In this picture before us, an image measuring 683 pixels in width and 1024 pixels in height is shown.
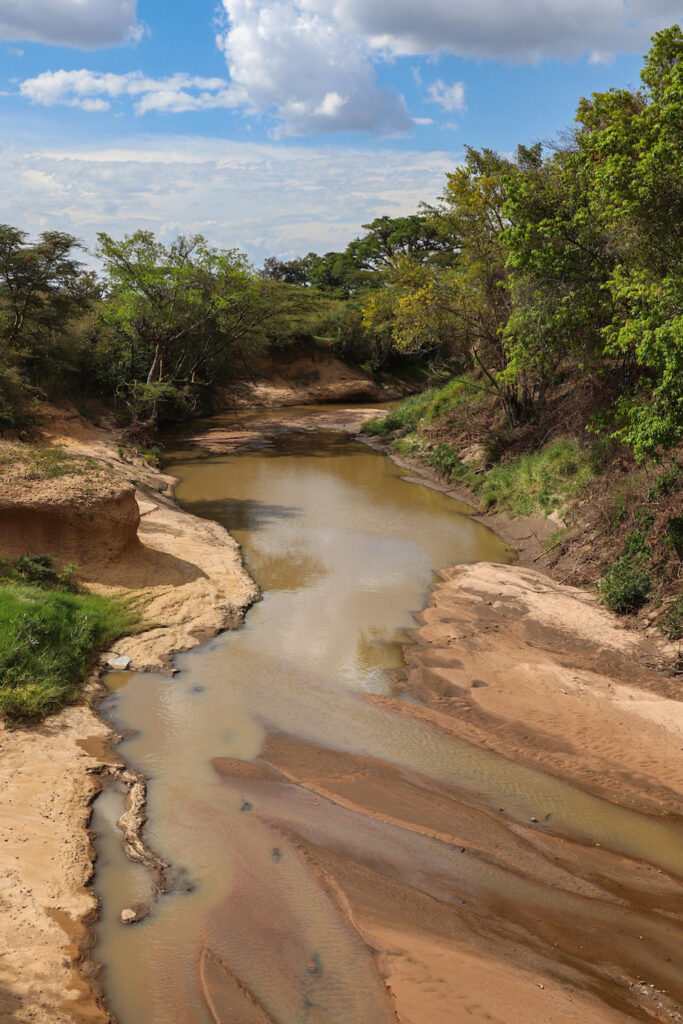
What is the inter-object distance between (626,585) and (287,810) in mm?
7666

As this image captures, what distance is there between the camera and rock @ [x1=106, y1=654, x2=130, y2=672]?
11070 mm

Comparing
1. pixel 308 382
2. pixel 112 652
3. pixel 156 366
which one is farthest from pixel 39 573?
pixel 308 382

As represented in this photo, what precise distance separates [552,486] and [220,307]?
1550 centimetres

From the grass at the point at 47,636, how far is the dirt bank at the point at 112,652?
0.29 metres

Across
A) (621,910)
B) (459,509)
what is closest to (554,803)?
(621,910)

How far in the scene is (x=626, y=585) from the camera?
1307 centimetres

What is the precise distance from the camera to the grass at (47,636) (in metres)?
9.34

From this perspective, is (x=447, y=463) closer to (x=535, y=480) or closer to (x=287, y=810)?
(x=535, y=480)

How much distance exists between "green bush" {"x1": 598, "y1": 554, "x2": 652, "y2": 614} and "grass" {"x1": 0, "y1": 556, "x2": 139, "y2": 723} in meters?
→ 8.10

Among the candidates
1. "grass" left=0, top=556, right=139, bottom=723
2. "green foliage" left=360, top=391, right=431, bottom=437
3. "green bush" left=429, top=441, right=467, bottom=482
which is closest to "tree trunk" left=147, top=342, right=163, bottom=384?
"green foliage" left=360, top=391, right=431, bottom=437

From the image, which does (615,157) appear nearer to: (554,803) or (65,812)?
(554,803)

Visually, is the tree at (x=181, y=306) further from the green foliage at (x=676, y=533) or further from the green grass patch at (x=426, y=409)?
the green foliage at (x=676, y=533)

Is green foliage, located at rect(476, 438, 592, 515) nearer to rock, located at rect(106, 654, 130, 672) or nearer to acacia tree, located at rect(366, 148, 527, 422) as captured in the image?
acacia tree, located at rect(366, 148, 527, 422)

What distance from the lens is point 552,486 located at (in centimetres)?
1905
